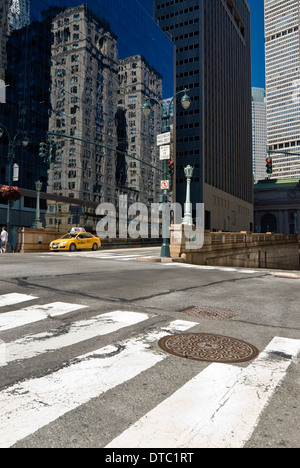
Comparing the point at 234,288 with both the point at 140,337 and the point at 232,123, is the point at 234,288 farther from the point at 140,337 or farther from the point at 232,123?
the point at 232,123

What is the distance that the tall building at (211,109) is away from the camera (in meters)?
94.8

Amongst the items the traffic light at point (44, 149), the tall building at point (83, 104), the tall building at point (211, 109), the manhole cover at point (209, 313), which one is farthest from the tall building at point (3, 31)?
the tall building at point (211, 109)

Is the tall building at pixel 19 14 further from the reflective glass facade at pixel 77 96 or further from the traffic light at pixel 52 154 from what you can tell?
the traffic light at pixel 52 154

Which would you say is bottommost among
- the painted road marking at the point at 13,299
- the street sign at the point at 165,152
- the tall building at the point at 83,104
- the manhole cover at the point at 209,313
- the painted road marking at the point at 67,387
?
the manhole cover at the point at 209,313

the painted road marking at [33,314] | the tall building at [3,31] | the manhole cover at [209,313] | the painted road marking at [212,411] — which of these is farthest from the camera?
the tall building at [3,31]

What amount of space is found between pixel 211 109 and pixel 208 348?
10347 centimetres

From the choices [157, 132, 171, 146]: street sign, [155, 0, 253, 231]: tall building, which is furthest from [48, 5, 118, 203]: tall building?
[157, 132, 171, 146]: street sign

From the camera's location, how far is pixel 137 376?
343 cm

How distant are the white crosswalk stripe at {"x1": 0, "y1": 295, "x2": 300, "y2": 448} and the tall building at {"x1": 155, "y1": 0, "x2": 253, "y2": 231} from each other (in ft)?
288

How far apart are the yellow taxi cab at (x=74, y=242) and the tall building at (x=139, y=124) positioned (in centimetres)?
4785

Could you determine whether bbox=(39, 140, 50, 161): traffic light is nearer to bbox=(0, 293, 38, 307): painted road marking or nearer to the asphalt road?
the asphalt road

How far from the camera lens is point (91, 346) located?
4.33 meters

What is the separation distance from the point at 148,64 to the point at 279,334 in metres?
91.8

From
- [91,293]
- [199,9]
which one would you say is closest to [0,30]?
[91,293]
